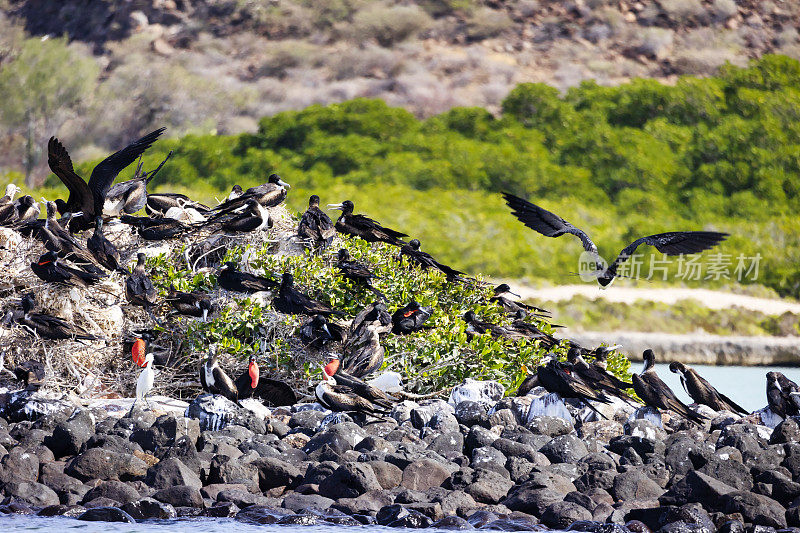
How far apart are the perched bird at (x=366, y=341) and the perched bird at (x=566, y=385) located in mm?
1270

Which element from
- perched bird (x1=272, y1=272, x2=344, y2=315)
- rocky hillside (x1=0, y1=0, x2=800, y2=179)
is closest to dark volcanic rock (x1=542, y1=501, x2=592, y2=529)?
perched bird (x1=272, y1=272, x2=344, y2=315)

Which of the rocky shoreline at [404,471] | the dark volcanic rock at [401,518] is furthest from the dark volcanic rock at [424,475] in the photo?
the dark volcanic rock at [401,518]

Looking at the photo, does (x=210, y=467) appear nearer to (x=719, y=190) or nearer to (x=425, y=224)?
(x=425, y=224)

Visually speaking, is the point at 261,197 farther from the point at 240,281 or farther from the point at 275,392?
the point at 275,392

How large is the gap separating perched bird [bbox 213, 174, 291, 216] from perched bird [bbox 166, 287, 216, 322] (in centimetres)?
93

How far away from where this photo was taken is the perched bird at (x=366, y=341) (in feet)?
26.7

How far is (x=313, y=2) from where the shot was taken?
125 ft

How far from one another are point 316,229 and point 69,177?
6.97ft

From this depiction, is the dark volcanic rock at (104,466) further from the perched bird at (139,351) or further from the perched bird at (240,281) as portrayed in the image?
the perched bird at (240,281)

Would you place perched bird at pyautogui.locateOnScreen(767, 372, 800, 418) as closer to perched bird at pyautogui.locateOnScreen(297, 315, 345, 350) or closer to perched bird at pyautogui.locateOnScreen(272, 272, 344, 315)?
perched bird at pyautogui.locateOnScreen(297, 315, 345, 350)

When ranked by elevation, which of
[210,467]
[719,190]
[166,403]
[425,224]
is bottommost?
[719,190]

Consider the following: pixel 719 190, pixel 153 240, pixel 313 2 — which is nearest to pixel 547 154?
pixel 719 190

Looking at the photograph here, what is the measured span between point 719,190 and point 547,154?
4.84 metres

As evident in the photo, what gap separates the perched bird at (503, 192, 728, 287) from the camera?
791cm
